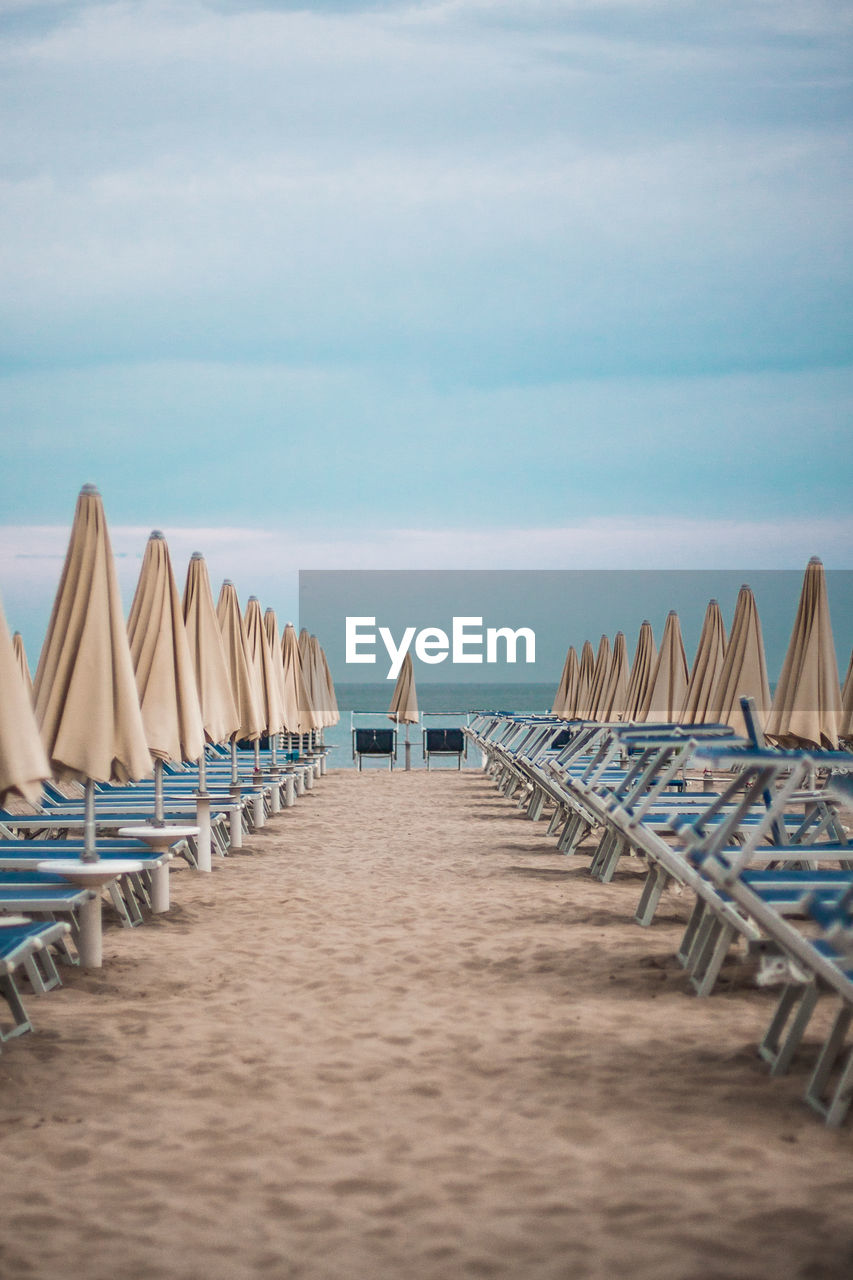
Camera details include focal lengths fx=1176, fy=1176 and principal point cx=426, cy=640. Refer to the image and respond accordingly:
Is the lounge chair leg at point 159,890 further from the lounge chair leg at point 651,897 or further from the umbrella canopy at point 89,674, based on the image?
the lounge chair leg at point 651,897

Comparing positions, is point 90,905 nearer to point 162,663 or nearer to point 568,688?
point 162,663

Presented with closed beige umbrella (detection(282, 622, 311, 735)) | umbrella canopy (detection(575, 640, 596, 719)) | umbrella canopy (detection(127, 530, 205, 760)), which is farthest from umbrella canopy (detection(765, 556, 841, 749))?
umbrella canopy (detection(575, 640, 596, 719))

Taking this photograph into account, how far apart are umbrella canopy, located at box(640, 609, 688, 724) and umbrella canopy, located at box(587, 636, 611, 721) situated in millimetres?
3977

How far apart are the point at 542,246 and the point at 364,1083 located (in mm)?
28159

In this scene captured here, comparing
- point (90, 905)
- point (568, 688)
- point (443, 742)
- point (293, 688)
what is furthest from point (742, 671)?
point (443, 742)

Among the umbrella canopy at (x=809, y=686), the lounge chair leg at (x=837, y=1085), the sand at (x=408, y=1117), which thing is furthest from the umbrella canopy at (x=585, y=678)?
the lounge chair leg at (x=837, y=1085)

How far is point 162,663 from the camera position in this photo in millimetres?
7254

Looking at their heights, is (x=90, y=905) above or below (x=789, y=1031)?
above

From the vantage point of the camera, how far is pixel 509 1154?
3328 millimetres

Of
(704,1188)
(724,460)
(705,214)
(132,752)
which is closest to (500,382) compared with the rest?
(724,460)

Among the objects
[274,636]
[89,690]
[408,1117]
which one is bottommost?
[408,1117]

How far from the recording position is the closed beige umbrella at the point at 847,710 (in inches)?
368

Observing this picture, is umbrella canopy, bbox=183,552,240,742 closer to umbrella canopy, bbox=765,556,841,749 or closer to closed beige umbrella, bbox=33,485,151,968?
closed beige umbrella, bbox=33,485,151,968

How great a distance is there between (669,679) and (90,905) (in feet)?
32.2
